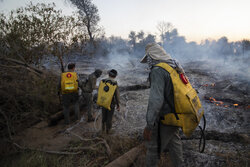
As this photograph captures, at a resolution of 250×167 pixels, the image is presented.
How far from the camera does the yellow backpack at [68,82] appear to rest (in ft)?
14.9

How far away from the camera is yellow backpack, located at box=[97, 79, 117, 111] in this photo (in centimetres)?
359

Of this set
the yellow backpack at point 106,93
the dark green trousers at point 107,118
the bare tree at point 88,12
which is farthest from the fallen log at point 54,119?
the bare tree at point 88,12

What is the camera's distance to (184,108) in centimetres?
179

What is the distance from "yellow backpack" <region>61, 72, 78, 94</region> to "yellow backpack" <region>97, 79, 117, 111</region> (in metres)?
1.34

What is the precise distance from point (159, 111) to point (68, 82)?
11.3 ft

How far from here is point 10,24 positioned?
7098 millimetres

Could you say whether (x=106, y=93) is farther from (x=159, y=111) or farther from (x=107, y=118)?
(x=159, y=111)

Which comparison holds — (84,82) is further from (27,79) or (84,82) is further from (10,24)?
(10,24)

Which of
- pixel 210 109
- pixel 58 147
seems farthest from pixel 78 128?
pixel 210 109

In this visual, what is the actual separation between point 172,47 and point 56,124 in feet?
154

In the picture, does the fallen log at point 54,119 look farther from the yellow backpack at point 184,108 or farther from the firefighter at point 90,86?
the yellow backpack at point 184,108

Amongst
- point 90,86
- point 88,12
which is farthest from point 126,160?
point 88,12

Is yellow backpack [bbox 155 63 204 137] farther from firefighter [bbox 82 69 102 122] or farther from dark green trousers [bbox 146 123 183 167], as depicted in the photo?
firefighter [bbox 82 69 102 122]

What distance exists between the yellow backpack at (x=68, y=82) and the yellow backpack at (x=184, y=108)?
Result: 342 centimetres
